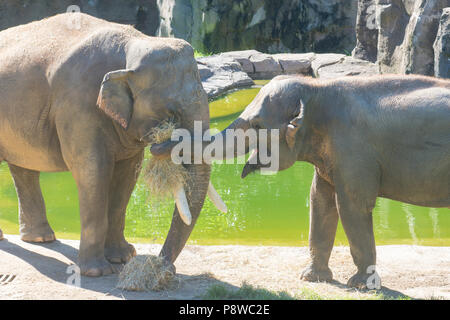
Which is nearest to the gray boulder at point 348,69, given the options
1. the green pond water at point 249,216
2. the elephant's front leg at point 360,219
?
the green pond water at point 249,216

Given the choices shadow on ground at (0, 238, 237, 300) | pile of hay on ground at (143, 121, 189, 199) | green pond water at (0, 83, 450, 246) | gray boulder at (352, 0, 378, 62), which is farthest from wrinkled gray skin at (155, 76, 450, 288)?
gray boulder at (352, 0, 378, 62)

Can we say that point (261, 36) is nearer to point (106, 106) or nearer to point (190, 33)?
point (190, 33)

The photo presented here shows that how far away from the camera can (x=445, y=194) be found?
17.8 ft

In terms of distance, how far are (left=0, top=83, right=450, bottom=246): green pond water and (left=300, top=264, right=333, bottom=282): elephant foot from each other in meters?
1.66

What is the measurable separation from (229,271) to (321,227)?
0.90 metres

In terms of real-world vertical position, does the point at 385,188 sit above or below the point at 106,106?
below

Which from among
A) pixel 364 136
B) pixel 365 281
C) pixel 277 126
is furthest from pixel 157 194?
pixel 365 281

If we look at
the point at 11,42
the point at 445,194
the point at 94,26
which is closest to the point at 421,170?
the point at 445,194

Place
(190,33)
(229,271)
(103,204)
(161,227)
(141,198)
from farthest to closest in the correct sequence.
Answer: (190,33) → (141,198) → (161,227) → (229,271) → (103,204)

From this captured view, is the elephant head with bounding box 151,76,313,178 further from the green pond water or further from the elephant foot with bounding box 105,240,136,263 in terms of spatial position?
the green pond water

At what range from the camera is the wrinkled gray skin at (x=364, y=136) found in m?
5.39

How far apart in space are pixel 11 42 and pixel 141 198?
3.74 meters

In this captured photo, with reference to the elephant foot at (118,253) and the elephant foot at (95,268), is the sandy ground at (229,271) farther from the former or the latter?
the elephant foot at (118,253)
